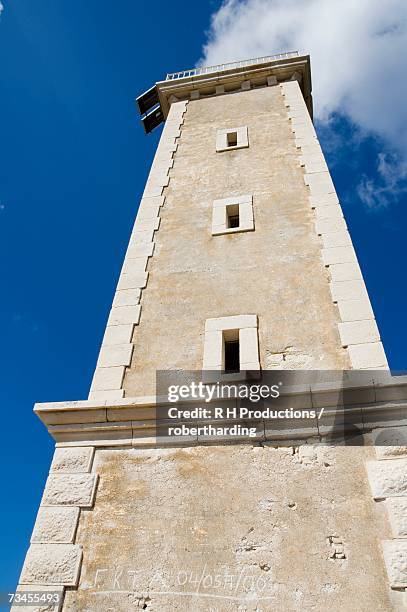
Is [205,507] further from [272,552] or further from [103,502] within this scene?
[103,502]

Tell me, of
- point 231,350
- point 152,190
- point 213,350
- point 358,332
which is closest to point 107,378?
point 213,350

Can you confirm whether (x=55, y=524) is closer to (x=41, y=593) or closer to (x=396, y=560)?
(x=41, y=593)

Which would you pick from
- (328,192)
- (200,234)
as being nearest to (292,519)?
(200,234)

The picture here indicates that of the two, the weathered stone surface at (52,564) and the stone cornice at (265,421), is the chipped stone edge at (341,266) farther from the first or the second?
the weathered stone surface at (52,564)

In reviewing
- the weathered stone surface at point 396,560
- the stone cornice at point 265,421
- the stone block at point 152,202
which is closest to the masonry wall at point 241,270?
the stone block at point 152,202

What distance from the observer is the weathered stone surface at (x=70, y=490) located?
14.8 feet

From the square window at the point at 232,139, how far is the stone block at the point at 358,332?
5306 mm

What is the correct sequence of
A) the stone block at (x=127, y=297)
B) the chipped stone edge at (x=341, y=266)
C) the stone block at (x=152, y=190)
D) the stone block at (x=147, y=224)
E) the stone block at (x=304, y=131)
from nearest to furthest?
1. the chipped stone edge at (x=341, y=266)
2. the stone block at (x=127, y=297)
3. the stone block at (x=147, y=224)
4. the stone block at (x=152, y=190)
5. the stone block at (x=304, y=131)

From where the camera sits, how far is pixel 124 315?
6.25 meters

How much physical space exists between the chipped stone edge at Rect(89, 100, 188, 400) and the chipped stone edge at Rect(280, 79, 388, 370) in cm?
252

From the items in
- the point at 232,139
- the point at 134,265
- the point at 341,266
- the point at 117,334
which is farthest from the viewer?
the point at 232,139

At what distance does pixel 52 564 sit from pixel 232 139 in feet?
28.0

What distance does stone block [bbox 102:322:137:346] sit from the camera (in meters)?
5.92

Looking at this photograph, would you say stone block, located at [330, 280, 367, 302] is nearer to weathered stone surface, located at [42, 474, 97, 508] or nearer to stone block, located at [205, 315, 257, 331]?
stone block, located at [205, 315, 257, 331]
